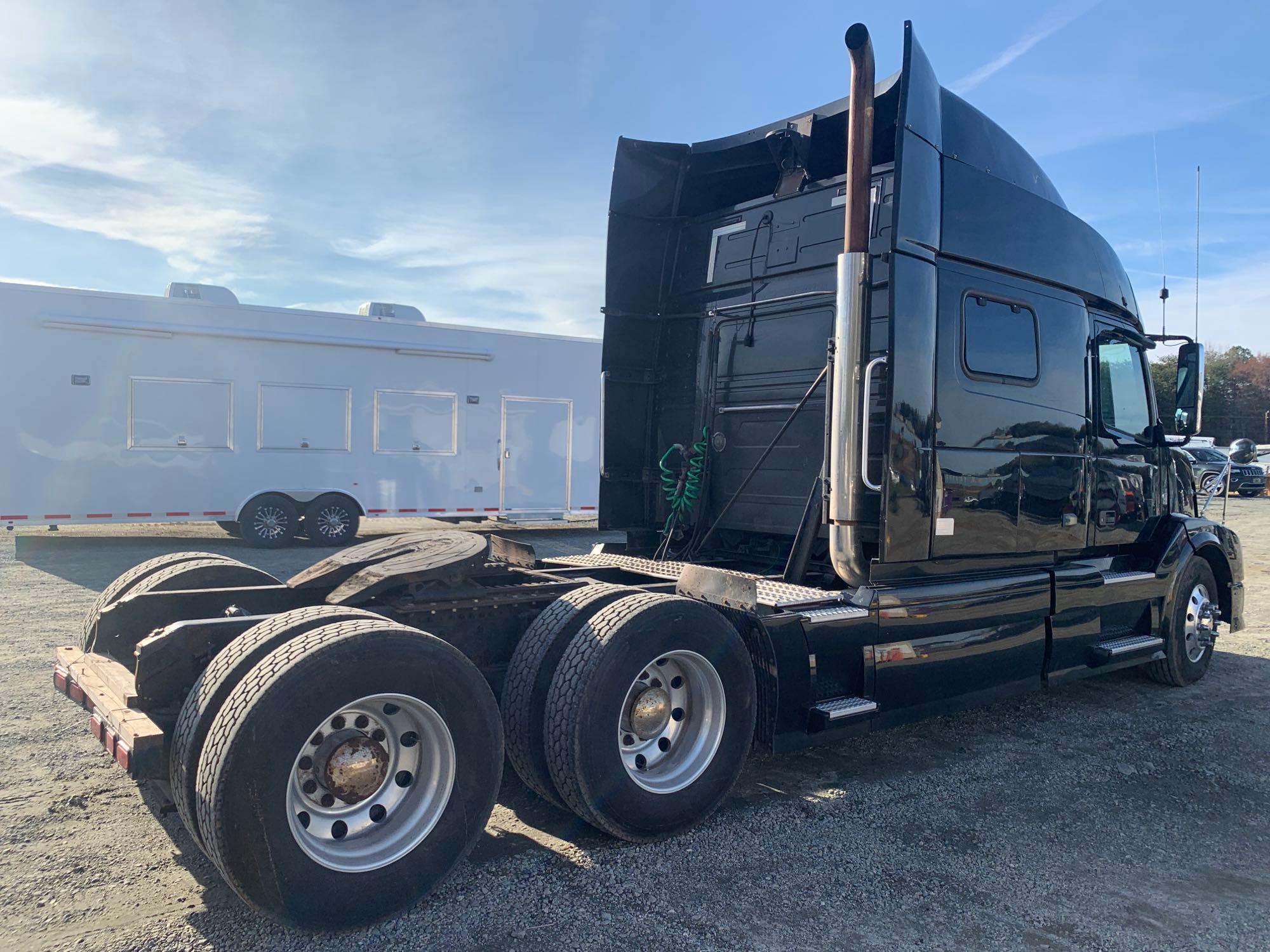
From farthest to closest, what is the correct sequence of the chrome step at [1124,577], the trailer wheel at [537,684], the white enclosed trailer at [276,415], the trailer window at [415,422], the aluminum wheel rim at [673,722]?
the trailer window at [415,422]
the white enclosed trailer at [276,415]
the chrome step at [1124,577]
the aluminum wheel rim at [673,722]
the trailer wheel at [537,684]

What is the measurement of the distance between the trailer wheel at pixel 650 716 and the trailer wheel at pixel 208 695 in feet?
3.06

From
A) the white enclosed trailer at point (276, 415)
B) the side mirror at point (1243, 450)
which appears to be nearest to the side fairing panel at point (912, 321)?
the side mirror at point (1243, 450)

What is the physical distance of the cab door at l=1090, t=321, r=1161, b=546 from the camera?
571cm

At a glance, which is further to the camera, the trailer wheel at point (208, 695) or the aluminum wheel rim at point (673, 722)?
the aluminum wheel rim at point (673, 722)

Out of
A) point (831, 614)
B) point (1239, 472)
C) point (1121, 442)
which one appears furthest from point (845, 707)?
point (1239, 472)

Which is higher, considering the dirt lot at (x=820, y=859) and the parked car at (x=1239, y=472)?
the parked car at (x=1239, y=472)

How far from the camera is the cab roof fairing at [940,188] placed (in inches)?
185

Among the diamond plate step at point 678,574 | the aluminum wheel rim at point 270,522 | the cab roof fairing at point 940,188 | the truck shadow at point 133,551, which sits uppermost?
→ the cab roof fairing at point 940,188

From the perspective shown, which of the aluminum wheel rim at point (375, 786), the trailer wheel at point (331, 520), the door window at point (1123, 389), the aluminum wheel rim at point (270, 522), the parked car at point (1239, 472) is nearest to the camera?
the aluminum wheel rim at point (375, 786)

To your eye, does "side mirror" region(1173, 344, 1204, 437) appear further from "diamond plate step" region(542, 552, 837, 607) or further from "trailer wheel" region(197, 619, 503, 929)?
"trailer wheel" region(197, 619, 503, 929)

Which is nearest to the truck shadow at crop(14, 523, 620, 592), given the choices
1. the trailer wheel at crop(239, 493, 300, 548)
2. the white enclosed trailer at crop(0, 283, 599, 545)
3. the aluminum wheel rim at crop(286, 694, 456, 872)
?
the trailer wheel at crop(239, 493, 300, 548)

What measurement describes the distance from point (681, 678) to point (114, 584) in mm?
2951

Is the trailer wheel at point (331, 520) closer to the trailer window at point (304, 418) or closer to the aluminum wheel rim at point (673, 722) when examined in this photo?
the trailer window at point (304, 418)

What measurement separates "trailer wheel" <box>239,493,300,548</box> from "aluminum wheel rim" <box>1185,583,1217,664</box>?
10.6m
